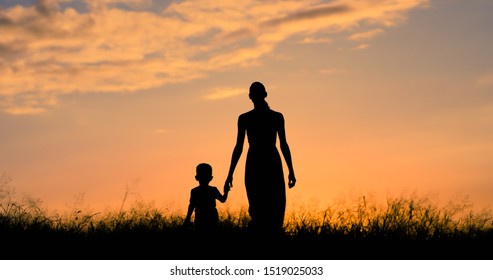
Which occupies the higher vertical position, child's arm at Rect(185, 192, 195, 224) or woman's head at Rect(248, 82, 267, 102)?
woman's head at Rect(248, 82, 267, 102)

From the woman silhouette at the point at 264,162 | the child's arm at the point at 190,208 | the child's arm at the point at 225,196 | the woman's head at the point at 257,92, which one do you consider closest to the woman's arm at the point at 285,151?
the woman silhouette at the point at 264,162

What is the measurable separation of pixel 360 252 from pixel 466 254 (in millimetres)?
1691

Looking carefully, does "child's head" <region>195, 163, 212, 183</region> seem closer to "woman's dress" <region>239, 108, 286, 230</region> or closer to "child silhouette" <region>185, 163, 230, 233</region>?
"child silhouette" <region>185, 163, 230, 233</region>

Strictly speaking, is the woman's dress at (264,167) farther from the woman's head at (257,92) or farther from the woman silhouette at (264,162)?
the woman's head at (257,92)

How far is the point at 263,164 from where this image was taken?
13.0 m

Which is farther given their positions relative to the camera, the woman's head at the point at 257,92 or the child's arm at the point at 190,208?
the child's arm at the point at 190,208

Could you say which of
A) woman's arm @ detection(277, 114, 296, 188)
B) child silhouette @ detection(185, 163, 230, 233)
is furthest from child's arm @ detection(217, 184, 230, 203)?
woman's arm @ detection(277, 114, 296, 188)

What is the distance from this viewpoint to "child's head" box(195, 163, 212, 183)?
44.3 ft

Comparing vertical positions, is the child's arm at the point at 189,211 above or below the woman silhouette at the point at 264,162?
below

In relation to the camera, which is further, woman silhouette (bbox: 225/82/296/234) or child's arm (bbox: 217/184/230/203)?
child's arm (bbox: 217/184/230/203)

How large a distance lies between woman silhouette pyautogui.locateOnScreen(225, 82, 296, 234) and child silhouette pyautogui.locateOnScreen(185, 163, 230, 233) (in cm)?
49

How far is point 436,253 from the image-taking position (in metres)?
13.0

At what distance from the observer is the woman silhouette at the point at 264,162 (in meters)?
13.0
